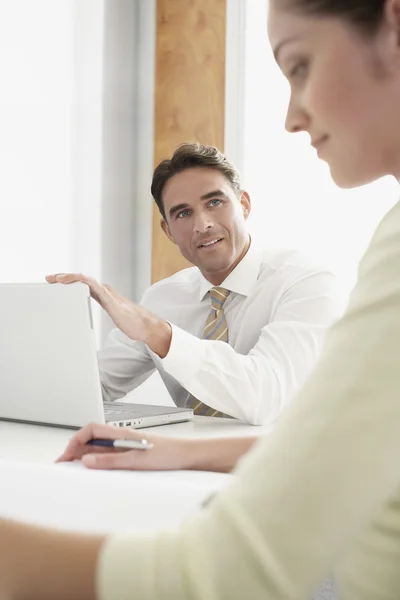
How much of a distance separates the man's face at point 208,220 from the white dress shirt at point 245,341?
0.06 meters

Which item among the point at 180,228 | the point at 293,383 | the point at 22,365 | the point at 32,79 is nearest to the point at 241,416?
the point at 293,383

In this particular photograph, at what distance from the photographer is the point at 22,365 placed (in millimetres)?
1453

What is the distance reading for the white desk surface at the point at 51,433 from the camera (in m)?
1.21

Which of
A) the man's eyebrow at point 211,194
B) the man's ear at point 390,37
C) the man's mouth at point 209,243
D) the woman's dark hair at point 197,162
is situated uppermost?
the woman's dark hair at point 197,162

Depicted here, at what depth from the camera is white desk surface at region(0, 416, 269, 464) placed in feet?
3.97

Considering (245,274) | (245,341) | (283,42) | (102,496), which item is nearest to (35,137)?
(245,274)

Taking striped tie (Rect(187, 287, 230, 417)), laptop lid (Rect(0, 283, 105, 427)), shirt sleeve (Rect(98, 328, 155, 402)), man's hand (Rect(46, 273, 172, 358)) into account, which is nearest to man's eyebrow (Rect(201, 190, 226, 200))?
striped tie (Rect(187, 287, 230, 417))

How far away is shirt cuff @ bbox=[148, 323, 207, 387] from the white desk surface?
4.5 inches

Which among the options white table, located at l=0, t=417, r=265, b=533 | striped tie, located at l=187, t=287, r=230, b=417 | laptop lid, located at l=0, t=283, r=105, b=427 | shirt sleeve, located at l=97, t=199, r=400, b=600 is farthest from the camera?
striped tie, located at l=187, t=287, r=230, b=417

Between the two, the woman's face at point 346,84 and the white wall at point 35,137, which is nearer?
the woman's face at point 346,84

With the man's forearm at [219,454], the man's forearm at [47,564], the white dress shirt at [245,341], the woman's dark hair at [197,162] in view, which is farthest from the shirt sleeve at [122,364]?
the man's forearm at [47,564]

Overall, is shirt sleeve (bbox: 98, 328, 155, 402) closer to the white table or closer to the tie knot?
the tie knot

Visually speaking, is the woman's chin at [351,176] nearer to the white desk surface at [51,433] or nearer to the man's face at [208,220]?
the white desk surface at [51,433]

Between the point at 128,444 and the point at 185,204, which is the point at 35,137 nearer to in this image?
the point at 185,204
